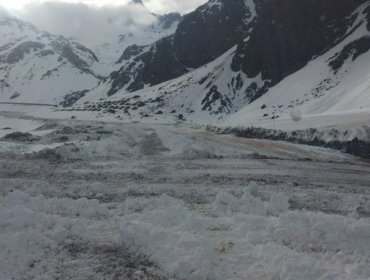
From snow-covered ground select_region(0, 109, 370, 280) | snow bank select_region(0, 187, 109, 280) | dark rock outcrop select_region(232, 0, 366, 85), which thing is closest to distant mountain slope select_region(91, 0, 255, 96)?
dark rock outcrop select_region(232, 0, 366, 85)

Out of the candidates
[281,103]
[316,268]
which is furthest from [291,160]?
[281,103]

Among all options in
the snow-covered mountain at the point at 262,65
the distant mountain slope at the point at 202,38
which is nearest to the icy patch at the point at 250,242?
the snow-covered mountain at the point at 262,65

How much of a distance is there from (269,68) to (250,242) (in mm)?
112542

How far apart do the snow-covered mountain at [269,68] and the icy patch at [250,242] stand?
40.8m

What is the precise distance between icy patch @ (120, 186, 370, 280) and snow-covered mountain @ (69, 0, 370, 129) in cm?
4080

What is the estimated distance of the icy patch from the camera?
27.5ft

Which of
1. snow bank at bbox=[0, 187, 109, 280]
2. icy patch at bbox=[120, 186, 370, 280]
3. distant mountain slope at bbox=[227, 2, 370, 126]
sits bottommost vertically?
snow bank at bbox=[0, 187, 109, 280]

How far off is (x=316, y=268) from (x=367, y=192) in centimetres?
769

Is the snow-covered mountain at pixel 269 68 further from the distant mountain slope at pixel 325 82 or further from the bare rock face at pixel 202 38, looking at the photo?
the bare rock face at pixel 202 38

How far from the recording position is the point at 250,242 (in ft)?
31.7

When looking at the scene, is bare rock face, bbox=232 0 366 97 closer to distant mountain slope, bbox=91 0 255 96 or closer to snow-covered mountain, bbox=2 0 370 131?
snow-covered mountain, bbox=2 0 370 131

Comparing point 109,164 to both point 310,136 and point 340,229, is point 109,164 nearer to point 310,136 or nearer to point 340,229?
point 340,229

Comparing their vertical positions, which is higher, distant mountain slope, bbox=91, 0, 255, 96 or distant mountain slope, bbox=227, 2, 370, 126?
distant mountain slope, bbox=91, 0, 255, 96

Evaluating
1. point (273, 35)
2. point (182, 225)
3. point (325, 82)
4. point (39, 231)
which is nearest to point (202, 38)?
point (273, 35)
